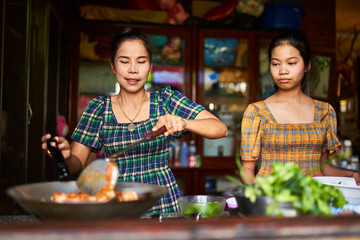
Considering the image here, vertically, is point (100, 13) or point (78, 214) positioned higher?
point (100, 13)

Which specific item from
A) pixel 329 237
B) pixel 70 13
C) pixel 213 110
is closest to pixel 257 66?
pixel 213 110

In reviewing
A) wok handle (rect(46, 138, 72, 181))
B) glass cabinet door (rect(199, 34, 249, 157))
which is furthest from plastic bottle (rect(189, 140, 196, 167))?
wok handle (rect(46, 138, 72, 181))

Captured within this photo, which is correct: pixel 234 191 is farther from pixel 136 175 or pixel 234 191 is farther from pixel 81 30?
pixel 81 30

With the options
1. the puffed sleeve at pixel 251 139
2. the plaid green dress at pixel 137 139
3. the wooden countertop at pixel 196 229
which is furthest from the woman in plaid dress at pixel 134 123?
the wooden countertop at pixel 196 229

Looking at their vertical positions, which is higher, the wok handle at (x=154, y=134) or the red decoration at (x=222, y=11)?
the red decoration at (x=222, y=11)

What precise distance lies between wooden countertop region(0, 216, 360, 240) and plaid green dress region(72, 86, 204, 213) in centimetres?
94

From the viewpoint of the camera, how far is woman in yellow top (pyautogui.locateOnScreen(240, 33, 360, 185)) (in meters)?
1.76

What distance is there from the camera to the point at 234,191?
98 cm

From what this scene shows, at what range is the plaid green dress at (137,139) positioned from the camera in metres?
1.62

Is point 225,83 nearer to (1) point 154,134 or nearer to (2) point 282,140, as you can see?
(2) point 282,140

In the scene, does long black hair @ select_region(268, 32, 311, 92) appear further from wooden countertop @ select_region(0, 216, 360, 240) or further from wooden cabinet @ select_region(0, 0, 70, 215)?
wooden cabinet @ select_region(0, 0, 70, 215)

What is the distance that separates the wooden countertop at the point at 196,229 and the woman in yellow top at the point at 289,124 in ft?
3.40

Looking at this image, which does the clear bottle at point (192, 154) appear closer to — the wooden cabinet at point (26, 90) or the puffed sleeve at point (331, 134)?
the wooden cabinet at point (26, 90)

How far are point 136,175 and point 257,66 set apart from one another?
9.26ft
